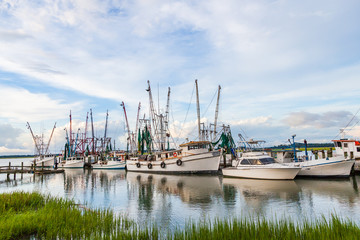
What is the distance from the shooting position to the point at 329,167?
102 ft

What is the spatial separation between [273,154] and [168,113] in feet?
87.2

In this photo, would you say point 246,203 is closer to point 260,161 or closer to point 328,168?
point 260,161

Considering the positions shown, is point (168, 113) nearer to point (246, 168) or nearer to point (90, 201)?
point (246, 168)

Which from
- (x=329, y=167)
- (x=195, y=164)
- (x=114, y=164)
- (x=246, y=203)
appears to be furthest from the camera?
(x=114, y=164)

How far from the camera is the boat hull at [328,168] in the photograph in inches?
1204

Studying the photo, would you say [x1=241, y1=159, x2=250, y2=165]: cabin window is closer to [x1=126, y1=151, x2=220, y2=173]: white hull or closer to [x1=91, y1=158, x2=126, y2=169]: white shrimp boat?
[x1=126, y1=151, x2=220, y2=173]: white hull

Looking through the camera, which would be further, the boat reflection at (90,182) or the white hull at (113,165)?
the white hull at (113,165)

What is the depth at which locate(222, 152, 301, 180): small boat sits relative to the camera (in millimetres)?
30750

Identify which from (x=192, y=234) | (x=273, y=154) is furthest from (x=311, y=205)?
(x=273, y=154)

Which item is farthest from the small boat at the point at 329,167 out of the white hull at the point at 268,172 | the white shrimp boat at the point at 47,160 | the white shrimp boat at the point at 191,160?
the white shrimp boat at the point at 47,160

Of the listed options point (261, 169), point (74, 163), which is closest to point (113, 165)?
point (74, 163)

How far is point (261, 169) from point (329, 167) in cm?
870

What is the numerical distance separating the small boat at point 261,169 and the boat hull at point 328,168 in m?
2.87

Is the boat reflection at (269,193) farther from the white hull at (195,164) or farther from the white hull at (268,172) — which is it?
the white hull at (195,164)
